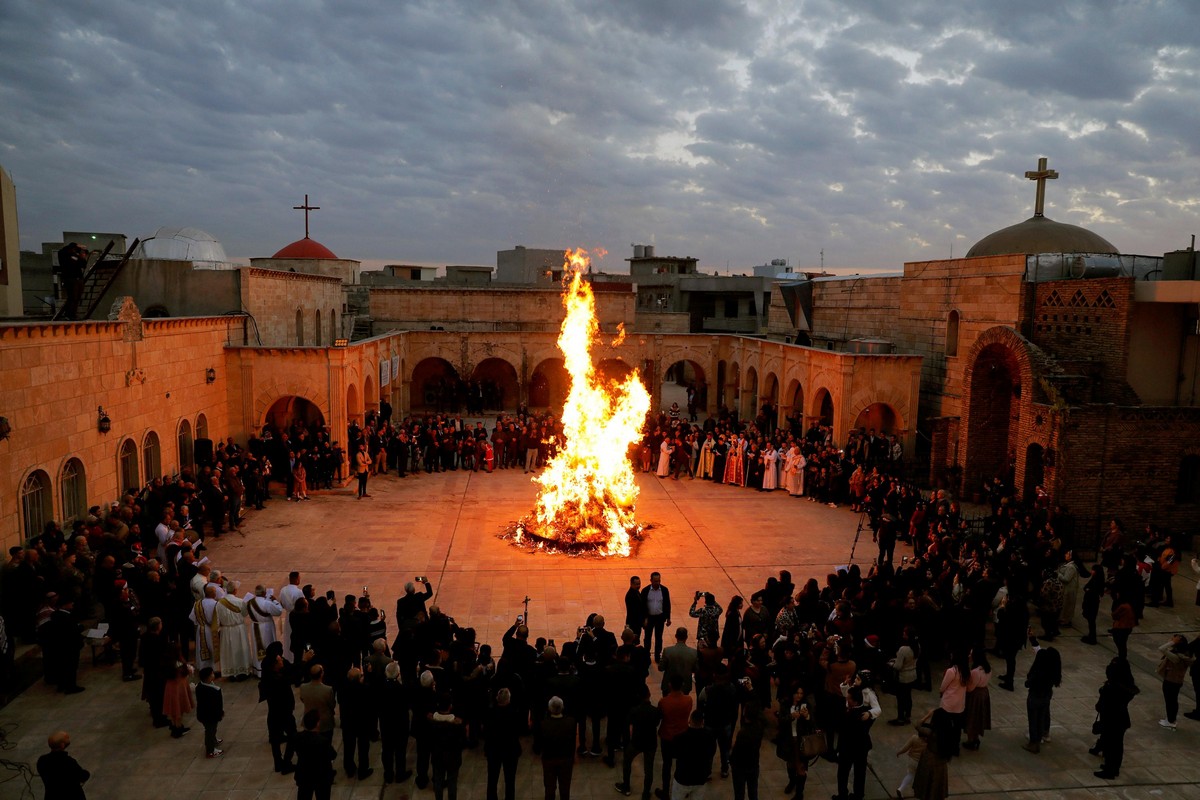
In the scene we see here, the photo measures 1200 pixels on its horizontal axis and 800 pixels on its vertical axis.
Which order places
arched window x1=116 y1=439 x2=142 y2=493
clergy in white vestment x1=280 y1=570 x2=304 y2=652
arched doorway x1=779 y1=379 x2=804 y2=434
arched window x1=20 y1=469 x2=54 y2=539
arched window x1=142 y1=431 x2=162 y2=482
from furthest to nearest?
arched doorway x1=779 y1=379 x2=804 y2=434 → arched window x1=142 y1=431 x2=162 y2=482 → arched window x1=116 y1=439 x2=142 y2=493 → arched window x1=20 y1=469 x2=54 y2=539 → clergy in white vestment x1=280 y1=570 x2=304 y2=652

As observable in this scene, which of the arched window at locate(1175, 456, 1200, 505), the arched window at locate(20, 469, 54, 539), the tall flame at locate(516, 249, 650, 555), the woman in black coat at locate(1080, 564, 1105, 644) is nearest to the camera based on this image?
the woman in black coat at locate(1080, 564, 1105, 644)

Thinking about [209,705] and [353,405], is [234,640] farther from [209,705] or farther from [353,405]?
[353,405]

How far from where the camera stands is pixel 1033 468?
18.7m

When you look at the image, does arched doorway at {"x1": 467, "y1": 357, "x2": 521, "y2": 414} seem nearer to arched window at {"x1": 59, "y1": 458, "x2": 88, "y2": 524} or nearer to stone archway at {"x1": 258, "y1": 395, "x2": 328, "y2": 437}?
stone archway at {"x1": 258, "y1": 395, "x2": 328, "y2": 437}

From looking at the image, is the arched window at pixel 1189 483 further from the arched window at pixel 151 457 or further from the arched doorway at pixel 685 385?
the arched window at pixel 151 457

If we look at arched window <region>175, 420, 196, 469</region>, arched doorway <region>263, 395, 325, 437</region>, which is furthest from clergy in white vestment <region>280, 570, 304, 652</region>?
arched doorway <region>263, 395, 325, 437</region>

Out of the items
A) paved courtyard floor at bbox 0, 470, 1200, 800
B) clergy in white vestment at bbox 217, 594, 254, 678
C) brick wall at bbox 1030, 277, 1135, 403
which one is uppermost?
brick wall at bbox 1030, 277, 1135, 403

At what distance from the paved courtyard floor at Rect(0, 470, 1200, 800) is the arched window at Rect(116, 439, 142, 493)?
2.20 m

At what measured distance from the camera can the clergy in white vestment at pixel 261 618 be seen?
10.8 m

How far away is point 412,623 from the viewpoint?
33.2ft

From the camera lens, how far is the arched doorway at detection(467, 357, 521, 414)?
120ft

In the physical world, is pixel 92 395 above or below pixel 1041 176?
below

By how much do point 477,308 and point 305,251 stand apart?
1080 centimetres

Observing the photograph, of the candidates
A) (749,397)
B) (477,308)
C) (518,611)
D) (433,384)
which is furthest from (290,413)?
(749,397)
